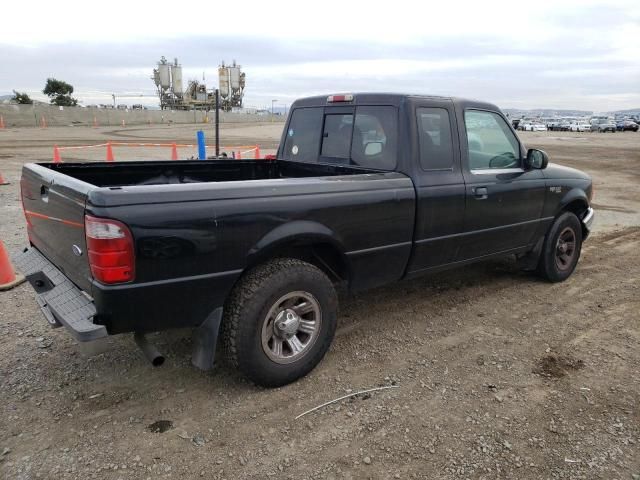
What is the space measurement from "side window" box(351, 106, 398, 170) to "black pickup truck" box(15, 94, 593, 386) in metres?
0.01

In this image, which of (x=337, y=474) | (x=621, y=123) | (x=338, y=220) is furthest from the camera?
(x=621, y=123)

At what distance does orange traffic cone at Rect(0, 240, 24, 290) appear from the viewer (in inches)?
186

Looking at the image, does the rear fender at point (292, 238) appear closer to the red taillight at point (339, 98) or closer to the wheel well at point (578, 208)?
the red taillight at point (339, 98)

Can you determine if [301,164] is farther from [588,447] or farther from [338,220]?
[588,447]

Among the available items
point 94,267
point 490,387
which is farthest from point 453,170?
point 94,267

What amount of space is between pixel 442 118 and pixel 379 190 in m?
1.02

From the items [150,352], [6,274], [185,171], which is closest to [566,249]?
[185,171]

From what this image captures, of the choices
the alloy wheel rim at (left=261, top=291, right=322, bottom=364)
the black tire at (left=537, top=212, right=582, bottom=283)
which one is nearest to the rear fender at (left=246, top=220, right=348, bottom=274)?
the alloy wheel rim at (left=261, top=291, right=322, bottom=364)

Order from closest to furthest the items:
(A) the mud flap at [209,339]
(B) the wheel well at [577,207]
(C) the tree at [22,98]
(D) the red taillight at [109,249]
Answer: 1. (D) the red taillight at [109,249]
2. (A) the mud flap at [209,339]
3. (B) the wheel well at [577,207]
4. (C) the tree at [22,98]

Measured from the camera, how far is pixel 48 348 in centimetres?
371

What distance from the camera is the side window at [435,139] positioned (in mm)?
3873

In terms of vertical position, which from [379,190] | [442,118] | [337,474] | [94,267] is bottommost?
[337,474]

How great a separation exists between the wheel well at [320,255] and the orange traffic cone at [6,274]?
3.07 meters

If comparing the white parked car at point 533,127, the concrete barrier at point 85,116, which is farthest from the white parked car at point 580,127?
the concrete barrier at point 85,116
